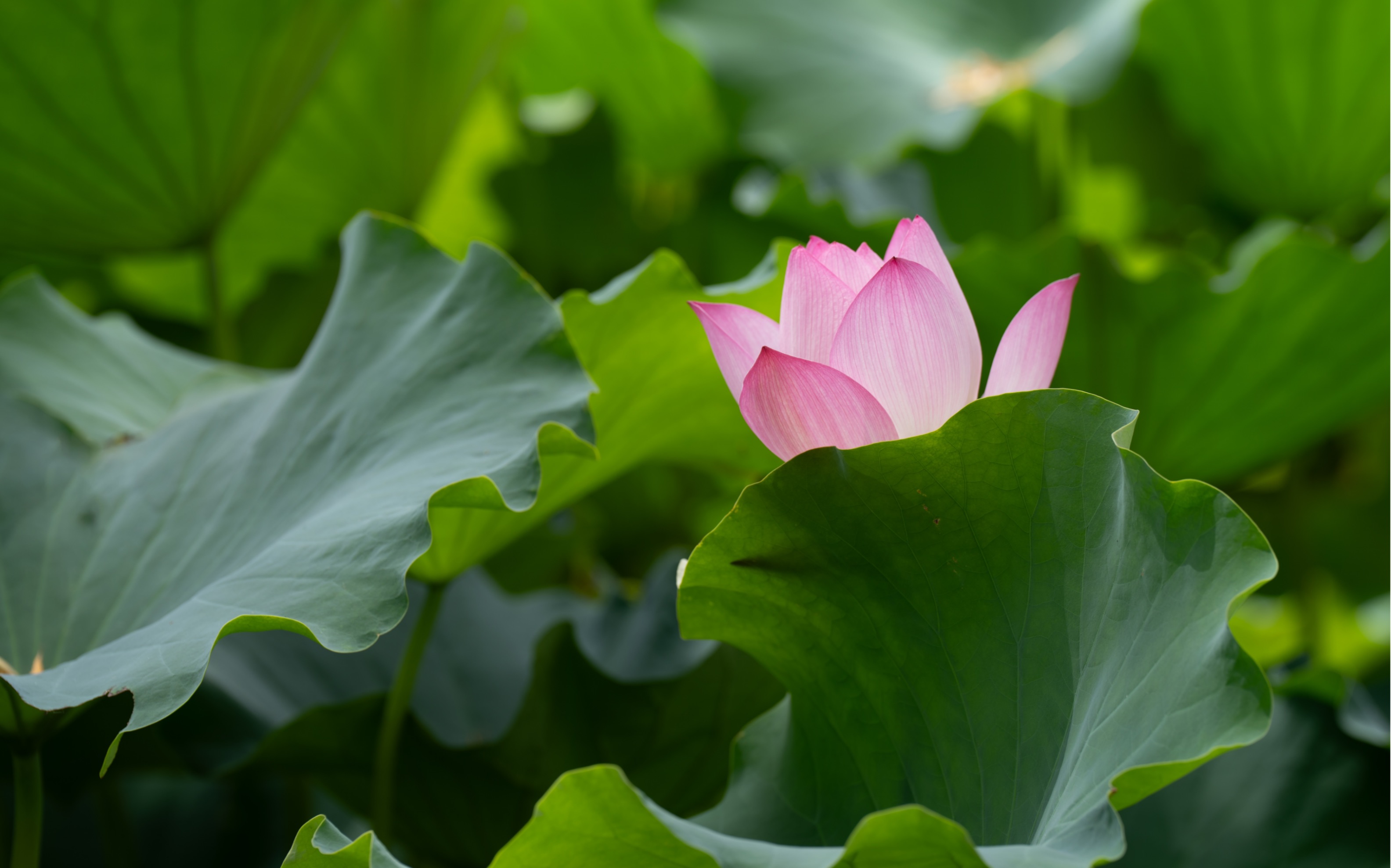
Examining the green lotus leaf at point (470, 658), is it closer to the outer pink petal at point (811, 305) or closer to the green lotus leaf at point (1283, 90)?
the outer pink petal at point (811, 305)

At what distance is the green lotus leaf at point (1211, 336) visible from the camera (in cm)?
69

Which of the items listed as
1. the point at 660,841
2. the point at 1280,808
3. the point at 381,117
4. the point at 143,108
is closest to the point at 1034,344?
the point at 660,841

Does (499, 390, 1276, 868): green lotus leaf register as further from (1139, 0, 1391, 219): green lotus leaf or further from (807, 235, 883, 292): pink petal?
(1139, 0, 1391, 219): green lotus leaf

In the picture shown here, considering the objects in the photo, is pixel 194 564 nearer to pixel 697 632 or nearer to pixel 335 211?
pixel 697 632

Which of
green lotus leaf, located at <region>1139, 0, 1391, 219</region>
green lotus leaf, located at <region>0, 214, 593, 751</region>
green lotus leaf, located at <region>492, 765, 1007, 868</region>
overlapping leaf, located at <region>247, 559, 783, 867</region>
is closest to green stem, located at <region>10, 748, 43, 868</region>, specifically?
green lotus leaf, located at <region>0, 214, 593, 751</region>

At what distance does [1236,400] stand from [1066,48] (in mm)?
518

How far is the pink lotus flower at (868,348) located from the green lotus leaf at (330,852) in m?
0.20

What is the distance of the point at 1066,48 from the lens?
1.11m

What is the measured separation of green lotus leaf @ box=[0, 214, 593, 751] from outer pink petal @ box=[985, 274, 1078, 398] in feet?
0.62

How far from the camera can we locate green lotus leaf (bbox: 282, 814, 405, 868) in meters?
0.37

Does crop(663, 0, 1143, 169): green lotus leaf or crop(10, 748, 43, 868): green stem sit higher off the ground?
crop(663, 0, 1143, 169): green lotus leaf

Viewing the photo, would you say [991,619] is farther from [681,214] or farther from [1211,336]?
[681,214]

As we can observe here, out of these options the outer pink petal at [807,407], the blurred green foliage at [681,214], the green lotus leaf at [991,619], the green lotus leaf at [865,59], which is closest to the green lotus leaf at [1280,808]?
the blurred green foliage at [681,214]

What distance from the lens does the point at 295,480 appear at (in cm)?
55
